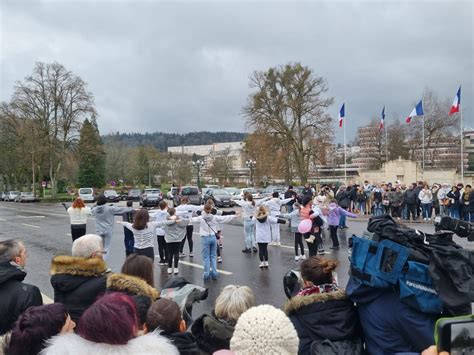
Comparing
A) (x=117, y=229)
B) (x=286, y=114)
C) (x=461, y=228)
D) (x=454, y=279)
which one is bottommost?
(x=117, y=229)

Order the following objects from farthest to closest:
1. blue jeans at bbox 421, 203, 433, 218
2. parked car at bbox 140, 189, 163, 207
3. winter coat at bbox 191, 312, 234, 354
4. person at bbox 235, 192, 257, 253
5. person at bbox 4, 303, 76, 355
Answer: parked car at bbox 140, 189, 163, 207
blue jeans at bbox 421, 203, 433, 218
person at bbox 235, 192, 257, 253
winter coat at bbox 191, 312, 234, 354
person at bbox 4, 303, 76, 355

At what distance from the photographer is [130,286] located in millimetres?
3730

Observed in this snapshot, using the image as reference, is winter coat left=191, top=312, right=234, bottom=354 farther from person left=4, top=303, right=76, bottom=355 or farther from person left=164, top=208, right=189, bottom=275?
person left=164, top=208, right=189, bottom=275

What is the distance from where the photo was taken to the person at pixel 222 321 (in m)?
3.29

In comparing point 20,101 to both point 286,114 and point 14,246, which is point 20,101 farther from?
point 14,246

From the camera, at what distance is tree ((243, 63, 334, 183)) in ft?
152

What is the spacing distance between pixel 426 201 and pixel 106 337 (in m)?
19.9

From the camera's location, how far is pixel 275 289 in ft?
26.7

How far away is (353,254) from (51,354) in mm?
2181

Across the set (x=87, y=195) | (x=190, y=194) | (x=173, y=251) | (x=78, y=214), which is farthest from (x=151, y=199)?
(x=173, y=251)

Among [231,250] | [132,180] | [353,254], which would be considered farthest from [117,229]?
[132,180]

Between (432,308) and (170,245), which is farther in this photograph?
(170,245)

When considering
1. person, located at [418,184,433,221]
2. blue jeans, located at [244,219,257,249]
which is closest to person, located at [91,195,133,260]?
blue jeans, located at [244,219,257,249]

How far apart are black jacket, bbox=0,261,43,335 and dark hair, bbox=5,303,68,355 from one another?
91 centimetres
